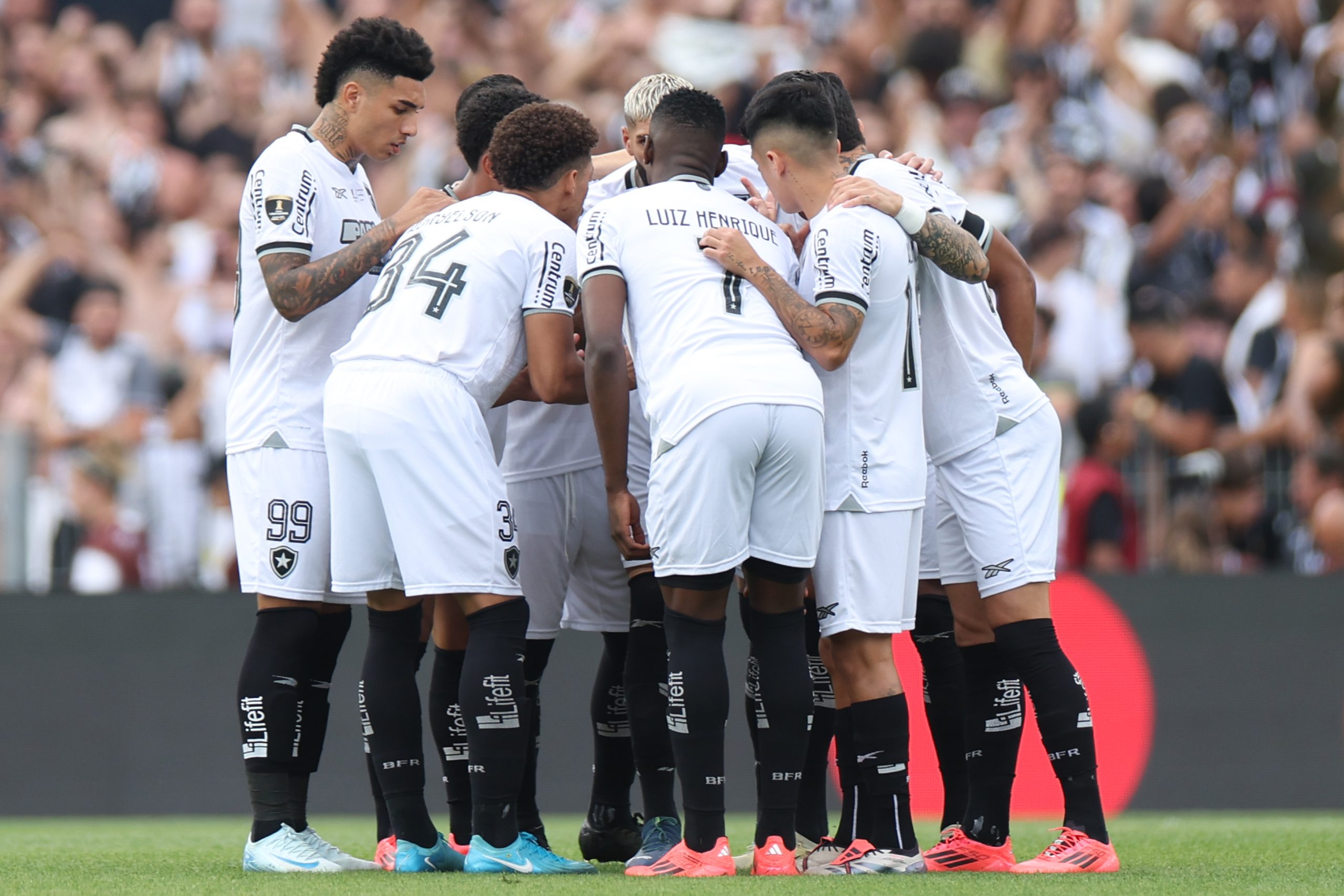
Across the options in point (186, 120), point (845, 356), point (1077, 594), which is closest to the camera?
point (845, 356)

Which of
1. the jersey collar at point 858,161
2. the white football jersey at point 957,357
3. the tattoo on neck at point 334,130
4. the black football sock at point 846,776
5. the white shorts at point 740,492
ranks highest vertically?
the tattoo on neck at point 334,130

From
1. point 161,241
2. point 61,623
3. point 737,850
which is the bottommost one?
point 737,850

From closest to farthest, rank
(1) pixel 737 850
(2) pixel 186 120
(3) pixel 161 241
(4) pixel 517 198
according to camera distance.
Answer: (4) pixel 517 198 → (1) pixel 737 850 → (3) pixel 161 241 → (2) pixel 186 120

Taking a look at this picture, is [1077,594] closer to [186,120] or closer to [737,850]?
[737,850]

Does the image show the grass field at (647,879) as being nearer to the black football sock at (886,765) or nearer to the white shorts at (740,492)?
the black football sock at (886,765)

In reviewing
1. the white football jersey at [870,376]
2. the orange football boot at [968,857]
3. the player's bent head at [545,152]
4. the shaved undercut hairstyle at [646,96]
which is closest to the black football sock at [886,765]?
the orange football boot at [968,857]

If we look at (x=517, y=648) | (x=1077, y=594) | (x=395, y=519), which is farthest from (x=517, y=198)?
(x=1077, y=594)

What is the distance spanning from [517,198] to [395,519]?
1.15 meters

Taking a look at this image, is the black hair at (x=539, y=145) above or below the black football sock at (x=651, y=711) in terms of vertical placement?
above

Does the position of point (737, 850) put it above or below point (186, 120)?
below

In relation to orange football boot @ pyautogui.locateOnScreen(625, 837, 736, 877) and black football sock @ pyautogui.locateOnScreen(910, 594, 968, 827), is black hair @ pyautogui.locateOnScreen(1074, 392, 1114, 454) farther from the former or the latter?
orange football boot @ pyautogui.locateOnScreen(625, 837, 736, 877)

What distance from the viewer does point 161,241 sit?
12945 mm

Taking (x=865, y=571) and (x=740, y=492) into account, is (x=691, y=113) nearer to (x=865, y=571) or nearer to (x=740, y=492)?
(x=740, y=492)

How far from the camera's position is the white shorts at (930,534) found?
5.56 m
